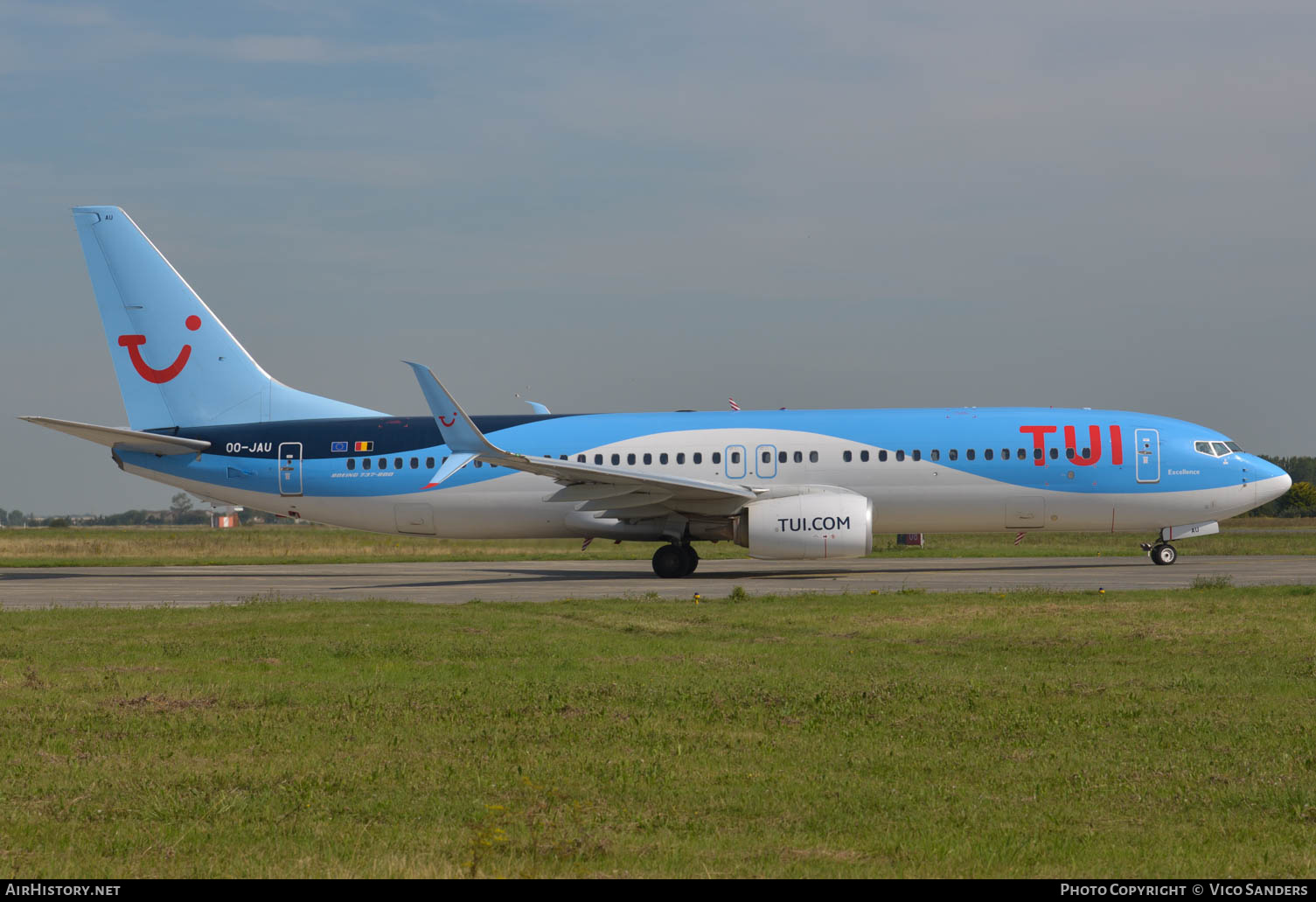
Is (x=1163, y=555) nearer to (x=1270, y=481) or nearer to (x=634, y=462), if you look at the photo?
(x=1270, y=481)

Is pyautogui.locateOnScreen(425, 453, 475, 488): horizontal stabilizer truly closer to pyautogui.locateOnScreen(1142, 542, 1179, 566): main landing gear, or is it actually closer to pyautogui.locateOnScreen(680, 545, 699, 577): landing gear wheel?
pyautogui.locateOnScreen(680, 545, 699, 577): landing gear wheel

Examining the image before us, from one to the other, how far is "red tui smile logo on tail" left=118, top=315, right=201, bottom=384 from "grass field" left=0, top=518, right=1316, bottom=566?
32.8 feet

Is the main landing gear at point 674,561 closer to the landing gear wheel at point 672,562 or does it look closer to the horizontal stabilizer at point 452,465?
the landing gear wheel at point 672,562

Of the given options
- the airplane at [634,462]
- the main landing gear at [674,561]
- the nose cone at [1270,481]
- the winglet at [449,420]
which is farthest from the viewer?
the nose cone at [1270,481]

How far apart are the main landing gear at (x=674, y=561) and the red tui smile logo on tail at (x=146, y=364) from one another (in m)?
13.3

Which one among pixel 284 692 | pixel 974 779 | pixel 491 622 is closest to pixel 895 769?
pixel 974 779

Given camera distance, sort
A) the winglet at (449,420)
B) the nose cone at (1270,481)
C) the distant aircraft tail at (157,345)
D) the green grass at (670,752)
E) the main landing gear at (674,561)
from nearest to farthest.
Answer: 1. the green grass at (670,752)
2. the winglet at (449,420)
3. the main landing gear at (674,561)
4. the nose cone at (1270,481)
5. the distant aircraft tail at (157,345)

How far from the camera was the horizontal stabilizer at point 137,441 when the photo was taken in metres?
28.6

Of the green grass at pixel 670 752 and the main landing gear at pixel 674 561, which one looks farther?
the main landing gear at pixel 674 561

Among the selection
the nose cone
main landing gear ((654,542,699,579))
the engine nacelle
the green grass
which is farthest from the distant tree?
the green grass

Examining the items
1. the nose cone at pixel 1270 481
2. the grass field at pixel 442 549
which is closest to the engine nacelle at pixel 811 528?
the nose cone at pixel 1270 481

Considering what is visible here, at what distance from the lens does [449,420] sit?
24.9 meters

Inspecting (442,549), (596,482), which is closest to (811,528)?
(596,482)

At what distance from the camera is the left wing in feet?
81.3
